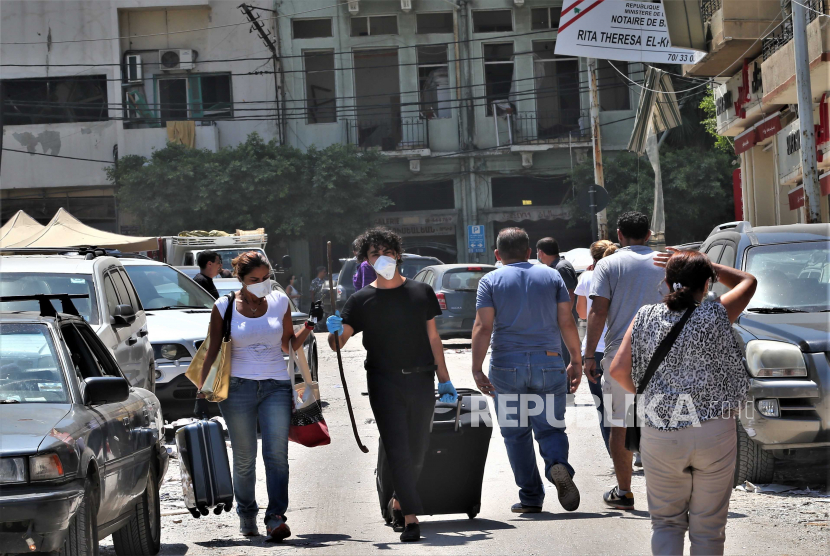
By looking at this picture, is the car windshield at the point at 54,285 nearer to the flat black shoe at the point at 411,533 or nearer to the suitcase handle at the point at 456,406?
the suitcase handle at the point at 456,406

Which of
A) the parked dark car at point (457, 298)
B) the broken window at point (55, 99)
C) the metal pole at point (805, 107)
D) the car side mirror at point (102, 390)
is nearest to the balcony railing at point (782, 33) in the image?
the metal pole at point (805, 107)

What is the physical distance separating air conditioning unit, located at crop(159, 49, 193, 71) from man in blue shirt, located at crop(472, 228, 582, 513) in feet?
107

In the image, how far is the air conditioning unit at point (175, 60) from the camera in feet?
122

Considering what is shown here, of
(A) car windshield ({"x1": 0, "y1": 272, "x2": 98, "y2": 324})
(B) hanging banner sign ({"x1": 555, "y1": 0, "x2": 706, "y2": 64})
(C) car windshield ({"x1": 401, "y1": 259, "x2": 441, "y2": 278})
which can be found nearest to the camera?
(A) car windshield ({"x1": 0, "y1": 272, "x2": 98, "y2": 324})

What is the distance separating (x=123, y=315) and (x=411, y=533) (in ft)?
13.3

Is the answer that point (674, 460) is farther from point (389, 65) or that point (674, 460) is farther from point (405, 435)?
point (389, 65)

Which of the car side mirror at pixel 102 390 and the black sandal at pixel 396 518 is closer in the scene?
the car side mirror at pixel 102 390

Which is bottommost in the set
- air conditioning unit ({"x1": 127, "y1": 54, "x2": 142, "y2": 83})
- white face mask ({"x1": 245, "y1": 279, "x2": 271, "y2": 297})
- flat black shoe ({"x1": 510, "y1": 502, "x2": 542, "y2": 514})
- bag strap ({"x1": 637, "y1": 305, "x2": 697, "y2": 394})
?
flat black shoe ({"x1": 510, "y1": 502, "x2": 542, "y2": 514})

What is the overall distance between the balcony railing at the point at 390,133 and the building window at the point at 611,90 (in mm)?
6724

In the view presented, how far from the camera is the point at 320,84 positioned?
3772 centimetres

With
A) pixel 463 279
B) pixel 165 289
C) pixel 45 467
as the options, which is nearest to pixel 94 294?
pixel 165 289

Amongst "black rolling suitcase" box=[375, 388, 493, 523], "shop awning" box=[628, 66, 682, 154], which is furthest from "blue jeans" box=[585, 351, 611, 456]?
A: "shop awning" box=[628, 66, 682, 154]

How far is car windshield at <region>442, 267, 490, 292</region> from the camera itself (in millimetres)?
19641

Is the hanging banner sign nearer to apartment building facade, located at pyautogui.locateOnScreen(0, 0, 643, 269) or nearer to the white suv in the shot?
the white suv
